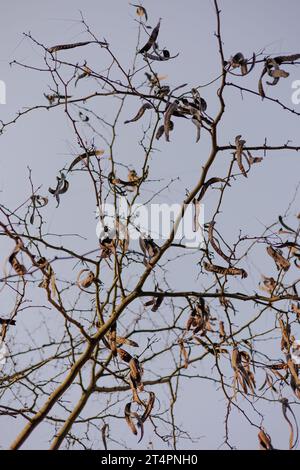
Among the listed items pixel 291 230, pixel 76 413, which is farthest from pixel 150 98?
pixel 76 413

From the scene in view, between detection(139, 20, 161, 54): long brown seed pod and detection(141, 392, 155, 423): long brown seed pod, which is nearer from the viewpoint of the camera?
detection(141, 392, 155, 423): long brown seed pod

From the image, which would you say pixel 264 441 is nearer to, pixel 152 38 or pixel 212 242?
pixel 212 242

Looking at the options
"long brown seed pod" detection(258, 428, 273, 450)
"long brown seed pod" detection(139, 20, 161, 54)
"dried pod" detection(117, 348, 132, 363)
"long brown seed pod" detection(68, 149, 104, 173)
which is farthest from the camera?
"long brown seed pod" detection(68, 149, 104, 173)

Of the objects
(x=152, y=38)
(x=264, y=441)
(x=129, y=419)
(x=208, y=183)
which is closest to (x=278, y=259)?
(x=208, y=183)

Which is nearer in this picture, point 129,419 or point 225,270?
point 129,419

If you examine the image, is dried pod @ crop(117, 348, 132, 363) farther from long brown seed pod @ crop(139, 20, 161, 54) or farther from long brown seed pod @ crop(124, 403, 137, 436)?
long brown seed pod @ crop(139, 20, 161, 54)

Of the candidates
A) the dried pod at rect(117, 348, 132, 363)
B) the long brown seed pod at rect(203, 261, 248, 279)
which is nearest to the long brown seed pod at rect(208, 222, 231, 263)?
the long brown seed pod at rect(203, 261, 248, 279)

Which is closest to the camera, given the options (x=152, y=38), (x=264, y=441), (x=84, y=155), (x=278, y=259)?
(x=264, y=441)

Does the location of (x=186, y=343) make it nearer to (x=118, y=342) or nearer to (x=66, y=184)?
(x=118, y=342)

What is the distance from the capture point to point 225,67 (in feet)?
6.05

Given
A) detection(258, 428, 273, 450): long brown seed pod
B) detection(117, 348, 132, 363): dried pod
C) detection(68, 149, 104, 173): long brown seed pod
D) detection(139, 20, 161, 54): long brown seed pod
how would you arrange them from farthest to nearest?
detection(68, 149, 104, 173): long brown seed pod, detection(139, 20, 161, 54): long brown seed pod, detection(117, 348, 132, 363): dried pod, detection(258, 428, 273, 450): long brown seed pod

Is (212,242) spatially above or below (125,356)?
above

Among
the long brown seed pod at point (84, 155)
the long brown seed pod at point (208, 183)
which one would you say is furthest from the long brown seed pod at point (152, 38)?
the long brown seed pod at point (208, 183)

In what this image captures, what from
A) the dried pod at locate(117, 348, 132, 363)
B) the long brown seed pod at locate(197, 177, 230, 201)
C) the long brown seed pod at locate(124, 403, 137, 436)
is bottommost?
the long brown seed pod at locate(124, 403, 137, 436)
